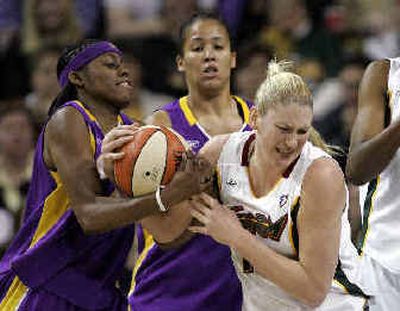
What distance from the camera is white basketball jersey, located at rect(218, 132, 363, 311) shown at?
11.8 ft

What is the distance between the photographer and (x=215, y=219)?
3.62m

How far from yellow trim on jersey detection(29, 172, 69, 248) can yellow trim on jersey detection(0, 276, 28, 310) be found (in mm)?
206

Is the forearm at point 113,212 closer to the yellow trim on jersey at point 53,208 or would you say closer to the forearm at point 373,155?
the yellow trim on jersey at point 53,208

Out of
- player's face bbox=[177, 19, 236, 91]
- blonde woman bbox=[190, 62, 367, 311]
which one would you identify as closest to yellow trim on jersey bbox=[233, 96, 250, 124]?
player's face bbox=[177, 19, 236, 91]

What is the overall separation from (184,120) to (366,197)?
0.92 metres

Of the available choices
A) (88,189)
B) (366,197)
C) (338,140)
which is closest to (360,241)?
(366,197)

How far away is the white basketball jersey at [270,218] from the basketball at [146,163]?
0.68 ft

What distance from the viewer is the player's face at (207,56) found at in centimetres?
468

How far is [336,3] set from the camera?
28.2 feet

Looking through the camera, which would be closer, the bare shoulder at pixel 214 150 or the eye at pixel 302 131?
the eye at pixel 302 131

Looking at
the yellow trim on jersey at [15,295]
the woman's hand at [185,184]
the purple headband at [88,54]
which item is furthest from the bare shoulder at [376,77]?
the yellow trim on jersey at [15,295]

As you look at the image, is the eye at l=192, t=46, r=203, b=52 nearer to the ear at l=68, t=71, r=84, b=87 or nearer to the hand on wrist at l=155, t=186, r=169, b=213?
the ear at l=68, t=71, r=84, b=87

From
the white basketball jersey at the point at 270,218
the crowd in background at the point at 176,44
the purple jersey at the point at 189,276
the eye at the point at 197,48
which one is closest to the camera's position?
the white basketball jersey at the point at 270,218

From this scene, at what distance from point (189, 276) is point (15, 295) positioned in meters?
0.74
